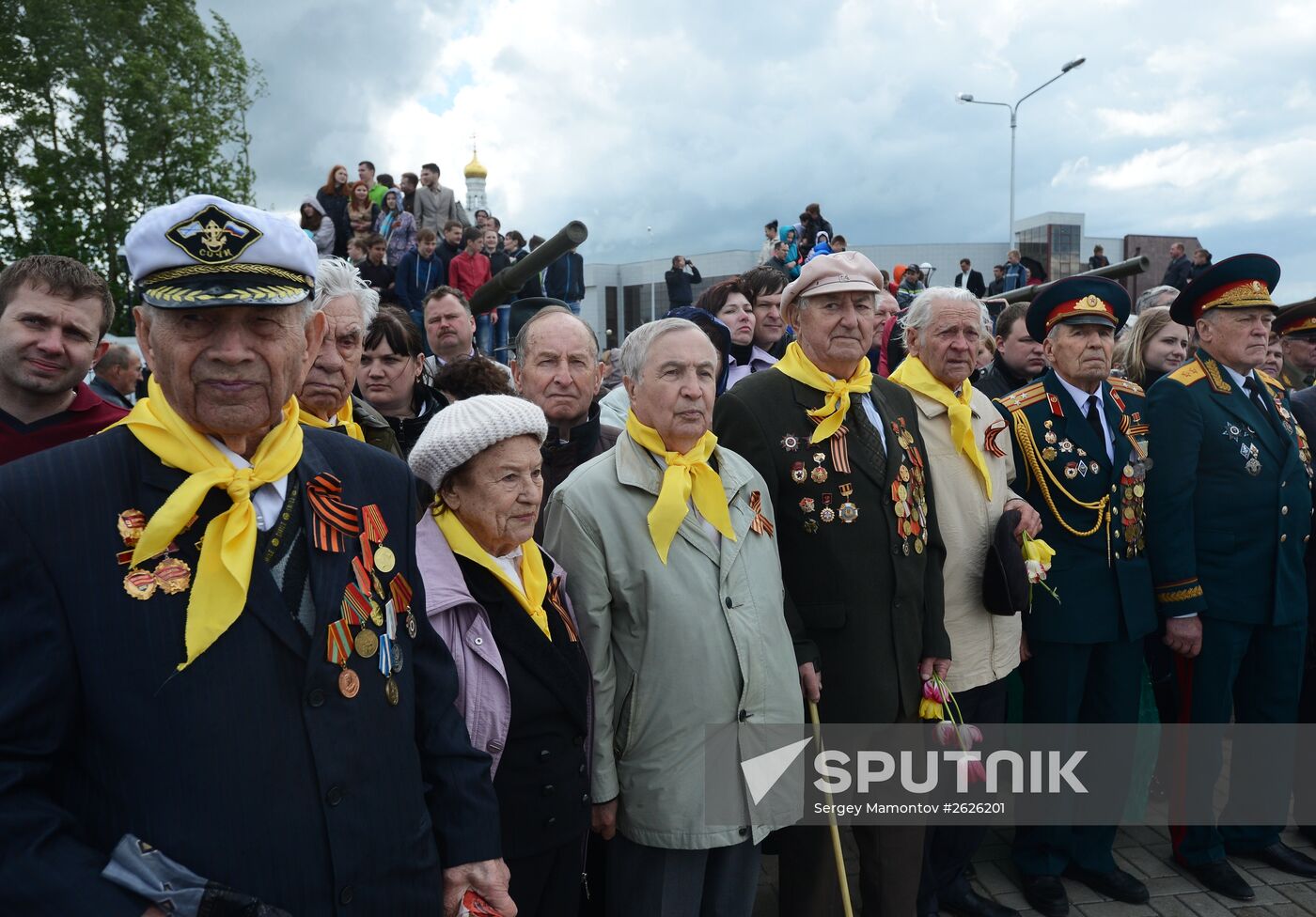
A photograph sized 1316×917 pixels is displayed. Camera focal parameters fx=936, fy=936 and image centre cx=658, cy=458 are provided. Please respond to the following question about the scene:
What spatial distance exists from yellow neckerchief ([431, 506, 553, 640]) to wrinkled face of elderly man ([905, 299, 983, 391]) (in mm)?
2029

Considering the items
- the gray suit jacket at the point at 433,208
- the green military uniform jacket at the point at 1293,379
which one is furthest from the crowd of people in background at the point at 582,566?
the gray suit jacket at the point at 433,208

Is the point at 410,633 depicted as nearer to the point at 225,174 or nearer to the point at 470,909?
the point at 470,909

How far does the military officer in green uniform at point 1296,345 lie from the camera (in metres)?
5.62

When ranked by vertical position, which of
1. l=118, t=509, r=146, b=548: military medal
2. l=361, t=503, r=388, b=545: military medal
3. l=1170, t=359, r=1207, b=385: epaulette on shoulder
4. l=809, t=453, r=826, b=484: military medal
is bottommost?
l=809, t=453, r=826, b=484: military medal

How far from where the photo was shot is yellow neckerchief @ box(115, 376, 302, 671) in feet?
4.91

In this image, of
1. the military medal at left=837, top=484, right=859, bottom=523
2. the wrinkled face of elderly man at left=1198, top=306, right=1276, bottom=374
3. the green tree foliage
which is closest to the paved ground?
the military medal at left=837, top=484, right=859, bottom=523

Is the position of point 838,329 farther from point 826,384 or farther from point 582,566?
point 582,566

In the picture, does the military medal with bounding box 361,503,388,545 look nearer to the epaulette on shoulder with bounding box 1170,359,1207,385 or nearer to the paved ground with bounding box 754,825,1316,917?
the paved ground with bounding box 754,825,1316,917

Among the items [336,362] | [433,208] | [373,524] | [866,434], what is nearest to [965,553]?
[866,434]

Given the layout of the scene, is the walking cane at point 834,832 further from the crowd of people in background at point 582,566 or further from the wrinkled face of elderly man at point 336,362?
the wrinkled face of elderly man at point 336,362

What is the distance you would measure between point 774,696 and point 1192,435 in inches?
98.9

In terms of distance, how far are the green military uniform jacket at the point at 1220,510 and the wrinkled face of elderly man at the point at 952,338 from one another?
3.56 ft

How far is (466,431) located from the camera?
2.41 metres

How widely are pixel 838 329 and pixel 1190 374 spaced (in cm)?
196
